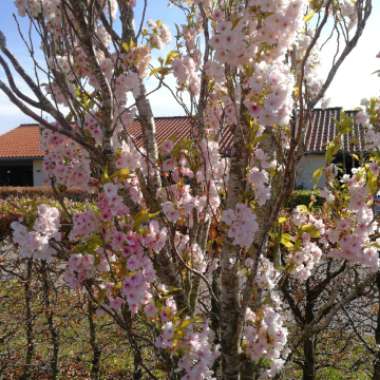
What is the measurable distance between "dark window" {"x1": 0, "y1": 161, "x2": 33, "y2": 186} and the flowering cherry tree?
878 inches

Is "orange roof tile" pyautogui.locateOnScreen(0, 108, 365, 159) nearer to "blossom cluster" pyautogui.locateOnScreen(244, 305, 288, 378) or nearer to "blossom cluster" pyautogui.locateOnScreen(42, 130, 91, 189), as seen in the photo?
"blossom cluster" pyautogui.locateOnScreen(42, 130, 91, 189)

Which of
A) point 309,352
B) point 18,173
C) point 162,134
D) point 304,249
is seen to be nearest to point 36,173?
point 18,173

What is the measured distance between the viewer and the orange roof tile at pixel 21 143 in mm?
22812

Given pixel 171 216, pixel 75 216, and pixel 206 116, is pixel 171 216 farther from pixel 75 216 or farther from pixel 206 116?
Result: pixel 206 116

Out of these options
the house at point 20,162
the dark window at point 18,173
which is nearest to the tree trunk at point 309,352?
the house at point 20,162

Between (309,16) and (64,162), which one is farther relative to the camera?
(64,162)

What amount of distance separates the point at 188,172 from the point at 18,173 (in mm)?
23312

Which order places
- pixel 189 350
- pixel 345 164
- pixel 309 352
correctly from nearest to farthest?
pixel 189 350 < pixel 345 164 < pixel 309 352

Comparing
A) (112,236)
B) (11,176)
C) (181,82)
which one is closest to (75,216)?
(112,236)

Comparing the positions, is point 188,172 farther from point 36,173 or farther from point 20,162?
point 20,162

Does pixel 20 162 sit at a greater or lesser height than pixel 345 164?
greater

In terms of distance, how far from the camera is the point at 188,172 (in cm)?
265

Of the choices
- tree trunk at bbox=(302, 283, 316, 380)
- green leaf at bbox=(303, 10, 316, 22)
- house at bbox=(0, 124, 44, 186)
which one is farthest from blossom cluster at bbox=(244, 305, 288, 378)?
house at bbox=(0, 124, 44, 186)

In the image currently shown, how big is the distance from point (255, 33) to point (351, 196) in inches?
55.1
